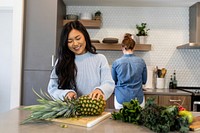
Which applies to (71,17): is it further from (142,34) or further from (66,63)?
(66,63)

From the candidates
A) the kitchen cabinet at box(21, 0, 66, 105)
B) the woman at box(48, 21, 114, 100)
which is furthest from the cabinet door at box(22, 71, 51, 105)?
the woman at box(48, 21, 114, 100)

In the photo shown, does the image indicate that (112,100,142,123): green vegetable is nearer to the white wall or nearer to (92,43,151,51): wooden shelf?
the white wall

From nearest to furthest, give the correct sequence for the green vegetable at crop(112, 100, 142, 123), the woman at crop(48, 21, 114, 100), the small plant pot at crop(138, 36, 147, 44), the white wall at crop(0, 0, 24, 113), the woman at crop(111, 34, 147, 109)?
the green vegetable at crop(112, 100, 142, 123), the woman at crop(48, 21, 114, 100), the woman at crop(111, 34, 147, 109), the white wall at crop(0, 0, 24, 113), the small plant pot at crop(138, 36, 147, 44)

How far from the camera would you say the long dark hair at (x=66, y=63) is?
1655 millimetres

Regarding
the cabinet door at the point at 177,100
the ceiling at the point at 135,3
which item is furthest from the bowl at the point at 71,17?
the cabinet door at the point at 177,100

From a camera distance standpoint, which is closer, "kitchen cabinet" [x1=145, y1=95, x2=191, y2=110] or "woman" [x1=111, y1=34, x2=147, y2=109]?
"woman" [x1=111, y1=34, x2=147, y2=109]

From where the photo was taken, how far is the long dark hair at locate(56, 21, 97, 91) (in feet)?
5.43

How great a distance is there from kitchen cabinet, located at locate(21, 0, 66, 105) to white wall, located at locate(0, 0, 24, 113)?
8 centimetres

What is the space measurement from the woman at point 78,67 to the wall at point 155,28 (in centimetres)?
182

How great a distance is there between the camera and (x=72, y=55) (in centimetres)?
176

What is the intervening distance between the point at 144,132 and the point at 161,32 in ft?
8.92

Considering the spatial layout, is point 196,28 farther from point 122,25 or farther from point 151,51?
point 122,25

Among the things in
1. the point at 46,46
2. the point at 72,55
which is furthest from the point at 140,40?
the point at 72,55

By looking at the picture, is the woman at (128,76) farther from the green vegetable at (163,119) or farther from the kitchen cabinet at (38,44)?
the green vegetable at (163,119)
